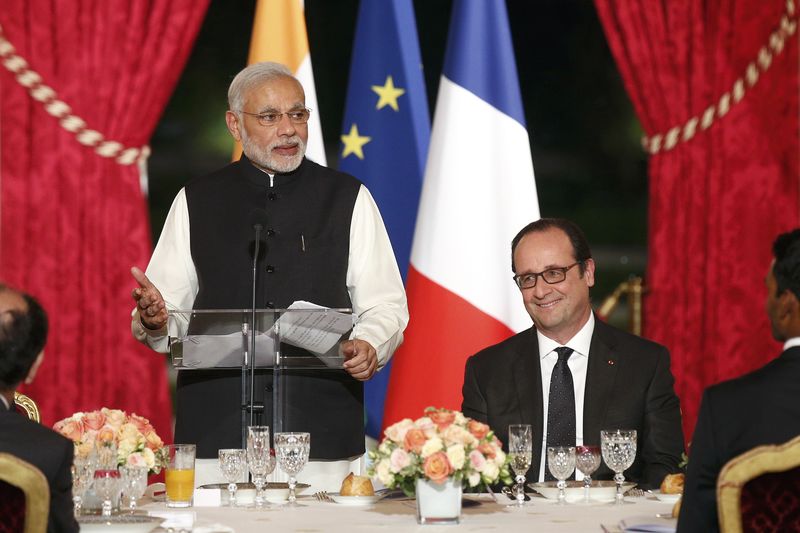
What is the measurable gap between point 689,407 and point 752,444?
3.37m

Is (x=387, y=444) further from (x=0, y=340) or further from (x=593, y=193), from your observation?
(x=593, y=193)

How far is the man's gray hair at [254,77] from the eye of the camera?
362 centimetres

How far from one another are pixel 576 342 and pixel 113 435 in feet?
4.90

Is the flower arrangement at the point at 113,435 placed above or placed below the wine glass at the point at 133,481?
above

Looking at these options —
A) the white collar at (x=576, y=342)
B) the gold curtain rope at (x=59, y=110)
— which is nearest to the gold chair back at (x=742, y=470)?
the white collar at (x=576, y=342)

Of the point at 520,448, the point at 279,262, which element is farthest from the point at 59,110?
the point at 520,448

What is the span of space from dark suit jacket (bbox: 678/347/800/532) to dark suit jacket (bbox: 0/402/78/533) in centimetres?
108

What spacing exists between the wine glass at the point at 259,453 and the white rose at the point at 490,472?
0.52 metres

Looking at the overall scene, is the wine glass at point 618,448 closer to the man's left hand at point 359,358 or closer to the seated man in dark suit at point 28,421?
the man's left hand at point 359,358

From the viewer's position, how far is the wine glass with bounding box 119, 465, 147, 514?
271 centimetres

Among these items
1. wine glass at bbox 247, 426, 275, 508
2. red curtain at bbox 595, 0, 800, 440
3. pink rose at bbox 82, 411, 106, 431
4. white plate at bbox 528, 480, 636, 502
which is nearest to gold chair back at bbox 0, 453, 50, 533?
pink rose at bbox 82, 411, 106, 431

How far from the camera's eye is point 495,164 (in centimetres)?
521

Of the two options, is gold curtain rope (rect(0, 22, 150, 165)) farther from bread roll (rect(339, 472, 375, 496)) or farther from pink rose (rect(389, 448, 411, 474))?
pink rose (rect(389, 448, 411, 474))

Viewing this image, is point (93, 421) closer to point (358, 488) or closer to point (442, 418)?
point (358, 488)
